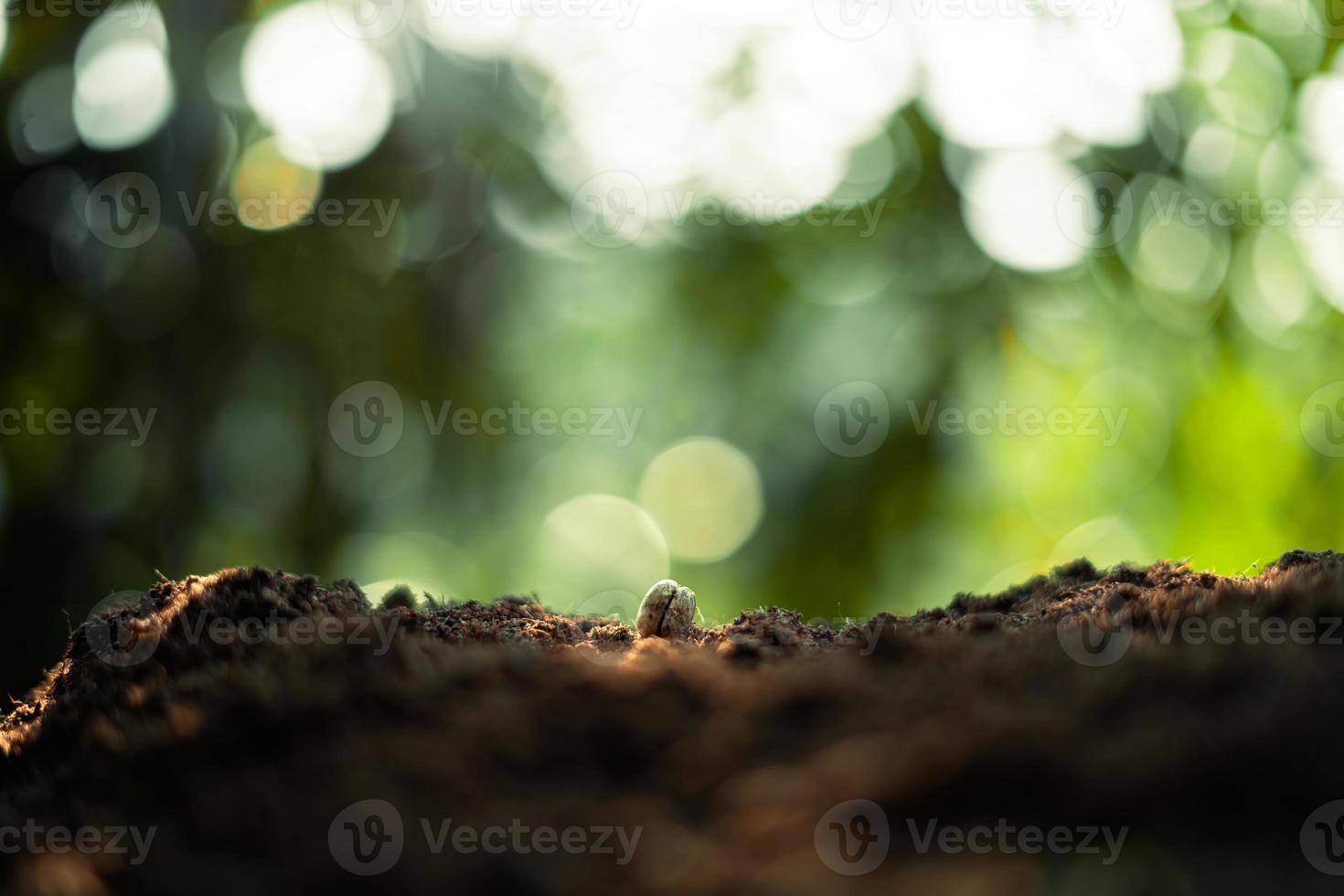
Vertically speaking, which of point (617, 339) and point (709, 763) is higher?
point (617, 339)

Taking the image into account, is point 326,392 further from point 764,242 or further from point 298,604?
point 298,604

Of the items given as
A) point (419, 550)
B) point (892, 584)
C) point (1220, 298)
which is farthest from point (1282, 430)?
point (419, 550)

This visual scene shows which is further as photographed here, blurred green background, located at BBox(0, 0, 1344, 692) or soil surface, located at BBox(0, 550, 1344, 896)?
blurred green background, located at BBox(0, 0, 1344, 692)

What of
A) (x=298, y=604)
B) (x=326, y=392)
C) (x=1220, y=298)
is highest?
(x=1220, y=298)

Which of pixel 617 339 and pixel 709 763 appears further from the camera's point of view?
pixel 617 339

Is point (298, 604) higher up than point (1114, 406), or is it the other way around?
point (1114, 406)

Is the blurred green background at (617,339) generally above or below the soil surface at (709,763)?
above

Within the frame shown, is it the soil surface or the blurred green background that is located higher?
the blurred green background

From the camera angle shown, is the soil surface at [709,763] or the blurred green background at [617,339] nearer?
the soil surface at [709,763]
